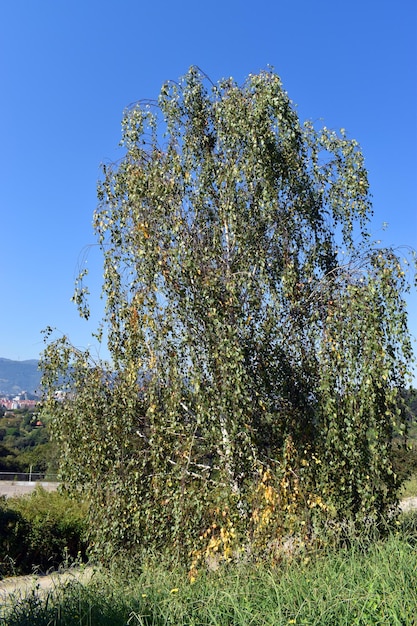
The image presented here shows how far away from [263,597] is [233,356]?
5.78 feet

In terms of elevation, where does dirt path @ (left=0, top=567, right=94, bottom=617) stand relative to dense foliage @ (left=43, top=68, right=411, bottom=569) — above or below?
below

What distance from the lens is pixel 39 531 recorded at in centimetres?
1083

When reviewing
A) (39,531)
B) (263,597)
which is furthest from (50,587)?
(39,531)

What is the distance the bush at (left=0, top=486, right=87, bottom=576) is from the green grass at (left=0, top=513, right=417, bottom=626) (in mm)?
6674

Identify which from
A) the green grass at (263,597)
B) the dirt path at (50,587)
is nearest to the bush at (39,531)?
the dirt path at (50,587)

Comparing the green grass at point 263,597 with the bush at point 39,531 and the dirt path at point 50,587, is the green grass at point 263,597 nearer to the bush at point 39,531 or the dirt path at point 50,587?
the dirt path at point 50,587

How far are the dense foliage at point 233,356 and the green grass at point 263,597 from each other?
41 cm

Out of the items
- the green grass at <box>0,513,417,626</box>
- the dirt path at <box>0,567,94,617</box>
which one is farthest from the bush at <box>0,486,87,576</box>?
the green grass at <box>0,513,417,626</box>

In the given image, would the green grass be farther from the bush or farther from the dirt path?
the bush

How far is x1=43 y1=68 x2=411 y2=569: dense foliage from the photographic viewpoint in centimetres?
461

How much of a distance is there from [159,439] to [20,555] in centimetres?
717

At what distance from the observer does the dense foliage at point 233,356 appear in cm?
461

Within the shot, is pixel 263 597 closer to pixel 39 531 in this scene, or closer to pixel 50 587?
pixel 50 587

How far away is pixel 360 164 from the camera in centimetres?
577
